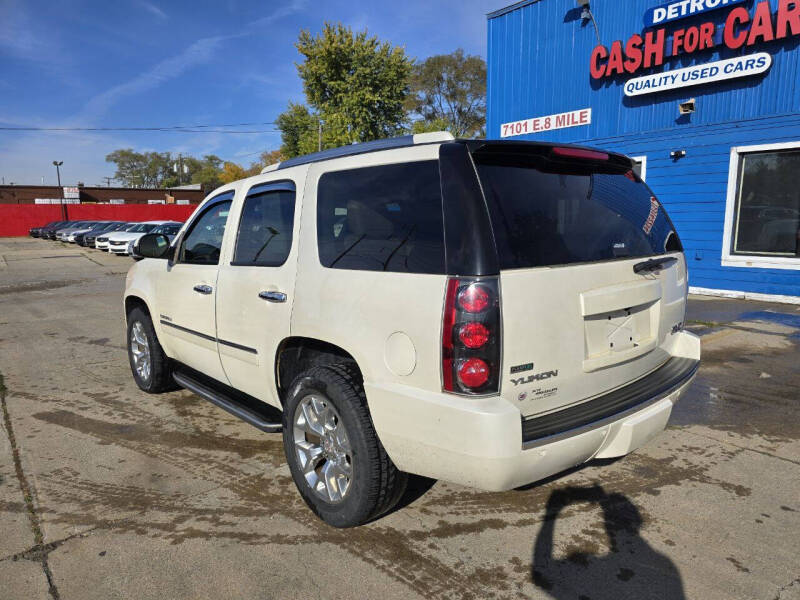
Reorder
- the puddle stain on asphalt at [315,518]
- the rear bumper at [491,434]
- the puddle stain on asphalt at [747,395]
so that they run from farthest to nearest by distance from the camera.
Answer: the puddle stain on asphalt at [747,395] < the puddle stain on asphalt at [315,518] < the rear bumper at [491,434]

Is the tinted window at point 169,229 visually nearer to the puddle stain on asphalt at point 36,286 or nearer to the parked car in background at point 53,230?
the puddle stain on asphalt at point 36,286

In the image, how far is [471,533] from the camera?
2.85 m

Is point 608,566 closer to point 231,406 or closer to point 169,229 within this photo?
point 231,406

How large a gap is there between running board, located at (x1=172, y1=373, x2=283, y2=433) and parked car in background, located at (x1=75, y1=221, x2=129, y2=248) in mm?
30084

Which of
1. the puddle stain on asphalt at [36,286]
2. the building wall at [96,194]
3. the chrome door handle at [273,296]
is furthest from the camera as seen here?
the building wall at [96,194]

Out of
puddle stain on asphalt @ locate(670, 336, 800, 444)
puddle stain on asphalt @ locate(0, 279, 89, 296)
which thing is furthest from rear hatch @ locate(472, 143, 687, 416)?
puddle stain on asphalt @ locate(0, 279, 89, 296)

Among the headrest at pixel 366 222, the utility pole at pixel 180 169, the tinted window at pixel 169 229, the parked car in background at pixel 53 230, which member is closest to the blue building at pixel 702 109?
the headrest at pixel 366 222

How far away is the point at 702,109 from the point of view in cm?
1042

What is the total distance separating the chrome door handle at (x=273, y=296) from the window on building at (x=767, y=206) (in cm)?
990

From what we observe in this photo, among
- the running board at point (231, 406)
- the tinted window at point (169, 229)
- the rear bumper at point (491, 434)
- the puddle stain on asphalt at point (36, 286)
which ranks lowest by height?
the puddle stain on asphalt at point (36, 286)

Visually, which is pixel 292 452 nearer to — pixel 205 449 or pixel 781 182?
pixel 205 449

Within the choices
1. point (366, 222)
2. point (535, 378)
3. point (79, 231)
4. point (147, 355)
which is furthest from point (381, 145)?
point (79, 231)

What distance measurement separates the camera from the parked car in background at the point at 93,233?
31.0 m

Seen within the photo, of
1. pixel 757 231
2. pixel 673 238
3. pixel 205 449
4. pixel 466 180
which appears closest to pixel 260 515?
pixel 205 449
